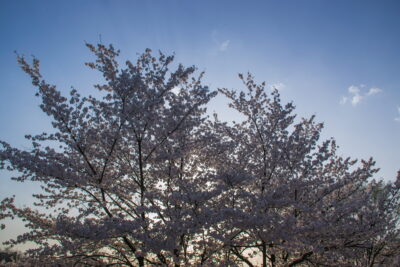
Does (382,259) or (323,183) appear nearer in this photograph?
(323,183)

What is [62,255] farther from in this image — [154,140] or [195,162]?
[195,162]

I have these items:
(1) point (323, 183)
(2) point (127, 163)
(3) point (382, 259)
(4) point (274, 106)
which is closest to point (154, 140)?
(2) point (127, 163)

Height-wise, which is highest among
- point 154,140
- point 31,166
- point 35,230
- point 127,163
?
point 154,140

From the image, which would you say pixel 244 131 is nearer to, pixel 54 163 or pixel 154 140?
pixel 154 140

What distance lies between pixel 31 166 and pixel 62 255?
8.55 feet

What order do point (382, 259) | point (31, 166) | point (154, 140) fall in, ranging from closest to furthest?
point (31, 166), point (154, 140), point (382, 259)

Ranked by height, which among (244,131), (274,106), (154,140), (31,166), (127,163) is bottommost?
(31,166)

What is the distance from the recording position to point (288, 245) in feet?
25.0

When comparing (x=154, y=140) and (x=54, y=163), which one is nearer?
(x=54, y=163)

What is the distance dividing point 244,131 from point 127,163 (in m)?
4.93

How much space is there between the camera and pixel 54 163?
22.7ft

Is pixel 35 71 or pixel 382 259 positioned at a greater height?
pixel 35 71

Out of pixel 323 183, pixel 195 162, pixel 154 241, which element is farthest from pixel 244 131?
pixel 154 241

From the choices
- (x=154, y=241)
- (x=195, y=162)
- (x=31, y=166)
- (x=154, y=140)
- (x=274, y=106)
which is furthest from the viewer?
(x=274, y=106)
